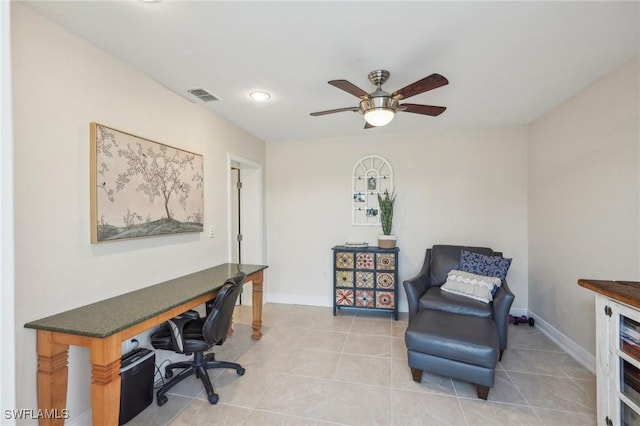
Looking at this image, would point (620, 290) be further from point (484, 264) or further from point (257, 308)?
point (257, 308)

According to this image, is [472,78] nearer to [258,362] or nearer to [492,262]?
[492,262]

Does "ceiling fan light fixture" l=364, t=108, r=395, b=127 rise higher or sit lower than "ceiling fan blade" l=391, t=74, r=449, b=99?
lower

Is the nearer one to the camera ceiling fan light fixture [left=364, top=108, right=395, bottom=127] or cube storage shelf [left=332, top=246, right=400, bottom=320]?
ceiling fan light fixture [left=364, top=108, right=395, bottom=127]

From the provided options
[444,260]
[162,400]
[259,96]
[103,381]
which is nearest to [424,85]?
[259,96]

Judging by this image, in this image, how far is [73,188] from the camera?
176 centimetres

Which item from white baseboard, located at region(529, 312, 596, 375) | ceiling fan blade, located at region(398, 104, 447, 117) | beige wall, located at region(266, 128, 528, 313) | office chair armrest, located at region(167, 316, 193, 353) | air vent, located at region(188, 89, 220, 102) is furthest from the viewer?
beige wall, located at region(266, 128, 528, 313)

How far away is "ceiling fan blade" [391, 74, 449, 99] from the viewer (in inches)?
70.0

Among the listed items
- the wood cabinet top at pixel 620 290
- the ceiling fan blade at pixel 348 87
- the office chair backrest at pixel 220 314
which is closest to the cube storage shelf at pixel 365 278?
the office chair backrest at pixel 220 314

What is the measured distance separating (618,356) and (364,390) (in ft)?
5.16

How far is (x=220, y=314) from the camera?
83.3 inches

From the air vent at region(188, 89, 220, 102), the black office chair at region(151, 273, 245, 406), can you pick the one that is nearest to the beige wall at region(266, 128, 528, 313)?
the air vent at region(188, 89, 220, 102)

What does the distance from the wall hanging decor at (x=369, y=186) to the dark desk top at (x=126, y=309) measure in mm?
2240

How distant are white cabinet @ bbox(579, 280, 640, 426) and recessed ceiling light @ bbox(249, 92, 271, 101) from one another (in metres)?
2.83

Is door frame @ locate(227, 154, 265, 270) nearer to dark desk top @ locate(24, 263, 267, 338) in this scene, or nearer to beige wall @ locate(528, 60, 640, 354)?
dark desk top @ locate(24, 263, 267, 338)
